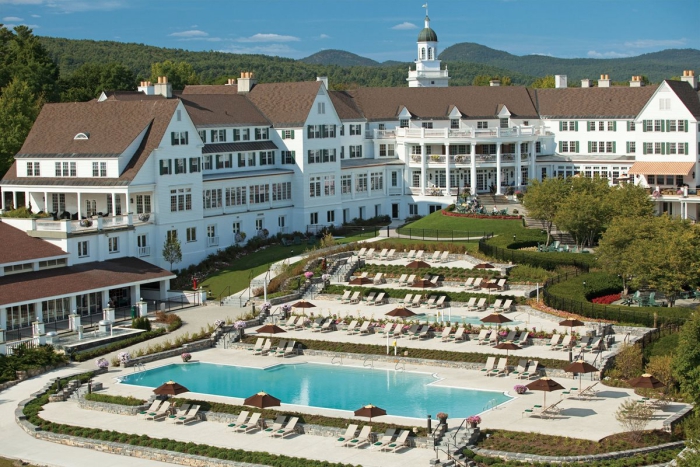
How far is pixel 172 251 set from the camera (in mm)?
67500

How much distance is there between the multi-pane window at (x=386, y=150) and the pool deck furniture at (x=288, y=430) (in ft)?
171

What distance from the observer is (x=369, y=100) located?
306ft

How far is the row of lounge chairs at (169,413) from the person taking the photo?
4169 centimetres

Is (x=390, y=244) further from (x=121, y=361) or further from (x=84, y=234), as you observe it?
(x=121, y=361)

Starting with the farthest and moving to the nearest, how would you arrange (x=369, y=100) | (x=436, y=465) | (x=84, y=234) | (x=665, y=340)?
1. (x=369, y=100)
2. (x=84, y=234)
3. (x=665, y=340)
4. (x=436, y=465)

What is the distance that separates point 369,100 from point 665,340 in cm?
4883

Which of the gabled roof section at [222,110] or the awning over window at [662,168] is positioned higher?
the gabled roof section at [222,110]

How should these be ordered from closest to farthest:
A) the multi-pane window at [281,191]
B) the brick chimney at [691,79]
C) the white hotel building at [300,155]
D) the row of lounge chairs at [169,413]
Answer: the row of lounge chairs at [169,413] → the white hotel building at [300,155] → the multi-pane window at [281,191] → the brick chimney at [691,79]

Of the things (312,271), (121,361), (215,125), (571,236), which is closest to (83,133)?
(215,125)

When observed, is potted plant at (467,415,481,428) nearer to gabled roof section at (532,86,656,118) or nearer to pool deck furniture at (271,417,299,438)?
pool deck furniture at (271,417,299,438)

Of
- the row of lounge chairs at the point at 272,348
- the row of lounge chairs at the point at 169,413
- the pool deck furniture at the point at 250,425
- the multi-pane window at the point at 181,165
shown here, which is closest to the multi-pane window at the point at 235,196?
the multi-pane window at the point at 181,165

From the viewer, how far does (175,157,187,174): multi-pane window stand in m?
69.8

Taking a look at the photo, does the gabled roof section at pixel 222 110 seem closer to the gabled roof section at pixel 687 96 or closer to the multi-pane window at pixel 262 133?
the multi-pane window at pixel 262 133

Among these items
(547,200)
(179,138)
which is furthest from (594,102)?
(179,138)
